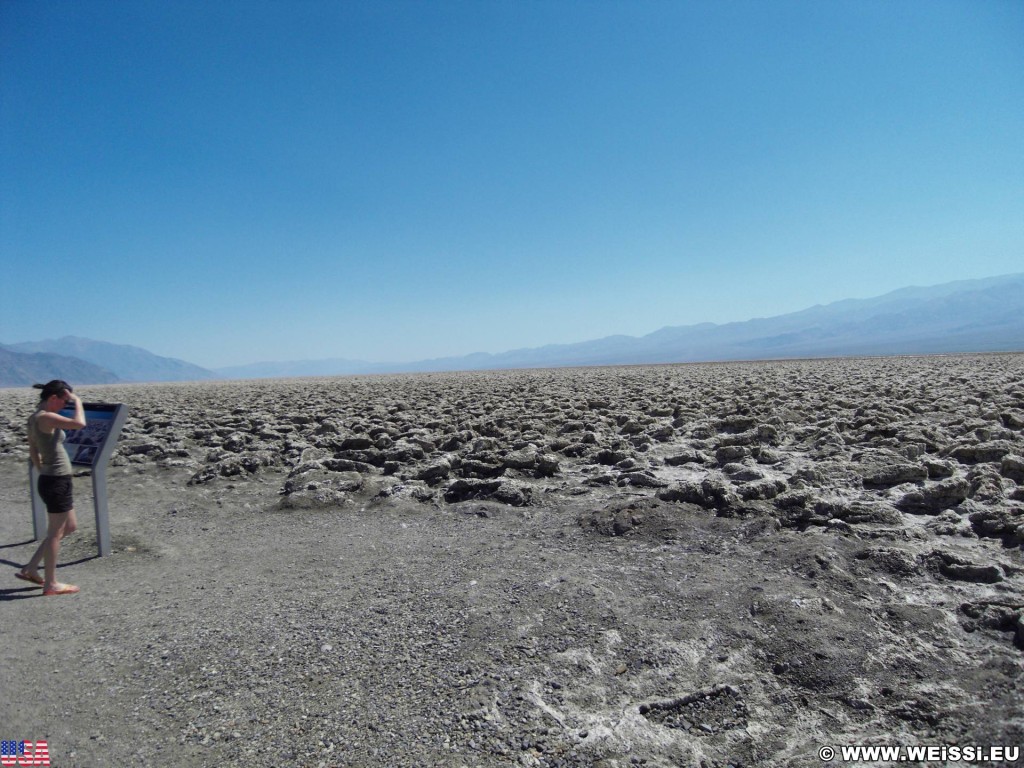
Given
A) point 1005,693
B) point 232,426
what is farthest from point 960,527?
point 232,426

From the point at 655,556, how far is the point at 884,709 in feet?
6.09

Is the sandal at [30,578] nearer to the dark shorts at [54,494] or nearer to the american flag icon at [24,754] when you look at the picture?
the dark shorts at [54,494]

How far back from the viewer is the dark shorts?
166 inches

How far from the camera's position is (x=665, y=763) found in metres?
2.29

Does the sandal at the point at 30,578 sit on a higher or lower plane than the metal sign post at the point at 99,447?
lower

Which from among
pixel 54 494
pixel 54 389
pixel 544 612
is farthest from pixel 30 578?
pixel 544 612

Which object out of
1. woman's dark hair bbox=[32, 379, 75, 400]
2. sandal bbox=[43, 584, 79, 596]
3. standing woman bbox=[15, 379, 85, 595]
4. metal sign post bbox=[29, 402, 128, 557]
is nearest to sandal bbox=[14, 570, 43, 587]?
standing woman bbox=[15, 379, 85, 595]

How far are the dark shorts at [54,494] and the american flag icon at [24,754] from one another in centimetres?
222

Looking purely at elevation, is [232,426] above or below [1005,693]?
above

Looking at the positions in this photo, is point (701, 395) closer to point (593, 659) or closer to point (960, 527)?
point (960, 527)

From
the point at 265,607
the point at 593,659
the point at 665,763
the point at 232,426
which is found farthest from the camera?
the point at 232,426

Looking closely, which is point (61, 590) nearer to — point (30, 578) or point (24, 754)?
point (30, 578)

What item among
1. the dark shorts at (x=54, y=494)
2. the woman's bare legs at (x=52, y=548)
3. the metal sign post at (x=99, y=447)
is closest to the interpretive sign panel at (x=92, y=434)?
the metal sign post at (x=99, y=447)

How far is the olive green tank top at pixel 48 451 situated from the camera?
13.9ft
